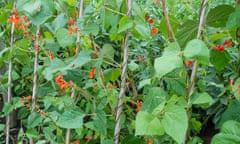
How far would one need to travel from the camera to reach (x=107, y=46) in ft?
3.82

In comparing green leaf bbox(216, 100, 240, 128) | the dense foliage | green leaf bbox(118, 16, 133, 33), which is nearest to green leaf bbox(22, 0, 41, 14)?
the dense foliage

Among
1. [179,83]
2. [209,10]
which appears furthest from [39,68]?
[209,10]

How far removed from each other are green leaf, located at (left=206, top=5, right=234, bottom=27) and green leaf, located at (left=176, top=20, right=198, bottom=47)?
0.13 ft

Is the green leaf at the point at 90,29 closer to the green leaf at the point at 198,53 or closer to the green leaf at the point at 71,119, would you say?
the green leaf at the point at 71,119

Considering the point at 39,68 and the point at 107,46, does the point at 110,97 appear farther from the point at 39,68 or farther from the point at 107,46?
the point at 39,68

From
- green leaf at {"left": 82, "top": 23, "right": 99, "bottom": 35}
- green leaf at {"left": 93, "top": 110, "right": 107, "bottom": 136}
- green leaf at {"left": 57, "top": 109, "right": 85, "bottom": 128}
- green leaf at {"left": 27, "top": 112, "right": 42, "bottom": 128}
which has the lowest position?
green leaf at {"left": 27, "top": 112, "right": 42, "bottom": 128}

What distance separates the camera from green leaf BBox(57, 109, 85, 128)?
1035 millimetres

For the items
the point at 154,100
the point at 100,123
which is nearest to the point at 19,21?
the point at 100,123

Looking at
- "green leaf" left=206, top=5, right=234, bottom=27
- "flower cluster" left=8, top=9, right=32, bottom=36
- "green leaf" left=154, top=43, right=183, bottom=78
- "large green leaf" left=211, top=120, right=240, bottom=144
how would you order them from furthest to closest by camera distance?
"flower cluster" left=8, top=9, right=32, bottom=36 → "green leaf" left=206, top=5, right=234, bottom=27 → "large green leaf" left=211, top=120, right=240, bottom=144 → "green leaf" left=154, top=43, right=183, bottom=78

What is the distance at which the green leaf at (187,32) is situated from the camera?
39.1 inches

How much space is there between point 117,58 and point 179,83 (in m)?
2.03

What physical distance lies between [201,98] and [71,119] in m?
0.38

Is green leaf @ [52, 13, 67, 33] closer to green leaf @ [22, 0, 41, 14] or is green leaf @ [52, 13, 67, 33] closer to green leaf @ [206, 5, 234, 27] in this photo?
green leaf @ [22, 0, 41, 14]

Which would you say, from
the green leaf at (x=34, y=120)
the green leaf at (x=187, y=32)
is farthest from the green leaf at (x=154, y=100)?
the green leaf at (x=34, y=120)
